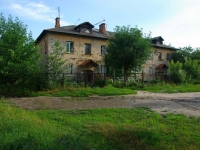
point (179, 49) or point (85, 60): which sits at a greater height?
point (179, 49)

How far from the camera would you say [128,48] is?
16.5 meters

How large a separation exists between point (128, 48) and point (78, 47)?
26.3 ft

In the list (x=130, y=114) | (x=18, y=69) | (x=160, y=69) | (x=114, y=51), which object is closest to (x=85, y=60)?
(x=114, y=51)

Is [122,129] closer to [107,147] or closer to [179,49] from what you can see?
[107,147]

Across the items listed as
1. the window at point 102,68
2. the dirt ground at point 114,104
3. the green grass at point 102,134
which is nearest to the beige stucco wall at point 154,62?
the window at point 102,68

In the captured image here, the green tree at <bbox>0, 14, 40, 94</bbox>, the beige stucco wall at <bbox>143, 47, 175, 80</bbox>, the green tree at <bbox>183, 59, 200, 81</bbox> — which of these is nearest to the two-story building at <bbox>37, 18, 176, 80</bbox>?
the green tree at <bbox>0, 14, 40, 94</bbox>

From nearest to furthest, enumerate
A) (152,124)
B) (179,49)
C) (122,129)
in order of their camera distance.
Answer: (122,129) < (152,124) < (179,49)

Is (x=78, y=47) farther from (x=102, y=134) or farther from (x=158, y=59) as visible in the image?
(x=102, y=134)

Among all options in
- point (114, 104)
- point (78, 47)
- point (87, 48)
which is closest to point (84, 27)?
point (87, 48)

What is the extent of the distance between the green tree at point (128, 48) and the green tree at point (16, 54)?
7.65 meters

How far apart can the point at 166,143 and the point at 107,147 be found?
1.34 metres

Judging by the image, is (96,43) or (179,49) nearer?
(96,43)

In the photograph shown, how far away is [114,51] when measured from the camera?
17.4m

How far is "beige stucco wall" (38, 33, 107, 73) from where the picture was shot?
20.8 metres
